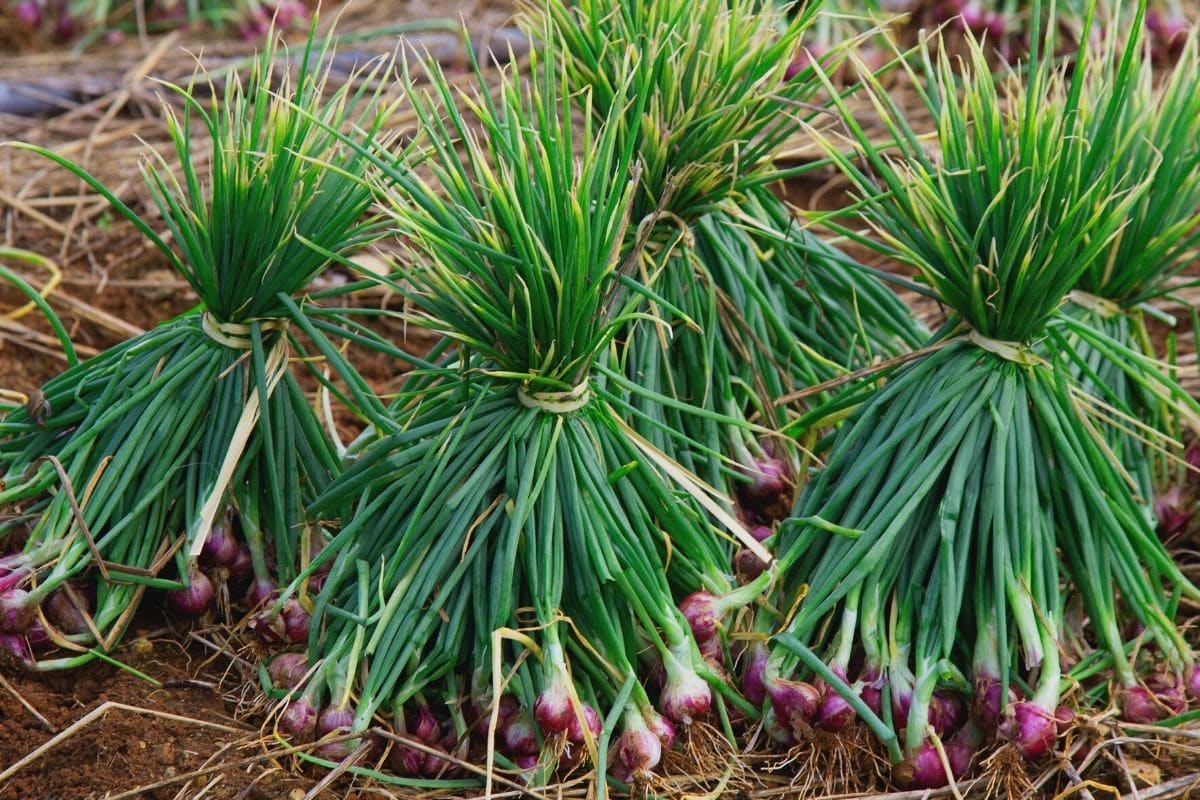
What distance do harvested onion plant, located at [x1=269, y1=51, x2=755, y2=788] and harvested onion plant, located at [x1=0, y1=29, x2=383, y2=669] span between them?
172 millimetres

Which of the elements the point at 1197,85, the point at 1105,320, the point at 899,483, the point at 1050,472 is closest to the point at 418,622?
the point at 899,483

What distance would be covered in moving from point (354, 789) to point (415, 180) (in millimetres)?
754

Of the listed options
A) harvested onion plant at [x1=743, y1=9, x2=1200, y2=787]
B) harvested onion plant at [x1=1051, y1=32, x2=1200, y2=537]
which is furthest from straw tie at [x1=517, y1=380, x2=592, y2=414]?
harvested onion plant at [x1=1051, y1=32, x2=1200, y2=537]

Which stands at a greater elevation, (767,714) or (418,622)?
(418,622)

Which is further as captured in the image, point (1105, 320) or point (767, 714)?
point (1105, 320)

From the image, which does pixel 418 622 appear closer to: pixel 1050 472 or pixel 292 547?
pixel 292 547

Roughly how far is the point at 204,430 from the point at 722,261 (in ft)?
2.74

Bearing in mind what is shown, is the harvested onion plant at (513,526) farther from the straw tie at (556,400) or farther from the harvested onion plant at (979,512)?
the harvested onion plant at (979,512)

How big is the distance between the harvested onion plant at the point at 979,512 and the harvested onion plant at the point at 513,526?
18 cm

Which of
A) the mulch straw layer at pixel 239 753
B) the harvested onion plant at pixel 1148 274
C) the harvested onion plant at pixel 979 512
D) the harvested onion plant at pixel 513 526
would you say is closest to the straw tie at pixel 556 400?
the harvested onion plant at pixel 513 526

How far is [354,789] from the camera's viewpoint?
162 cm

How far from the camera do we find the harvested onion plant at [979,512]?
66.7 inches

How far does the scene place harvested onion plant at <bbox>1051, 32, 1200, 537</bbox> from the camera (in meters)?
2.11

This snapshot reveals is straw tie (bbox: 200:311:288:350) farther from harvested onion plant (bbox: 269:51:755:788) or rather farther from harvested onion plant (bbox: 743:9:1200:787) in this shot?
harvested onion plant (bbox: 743:9:1200:787)
